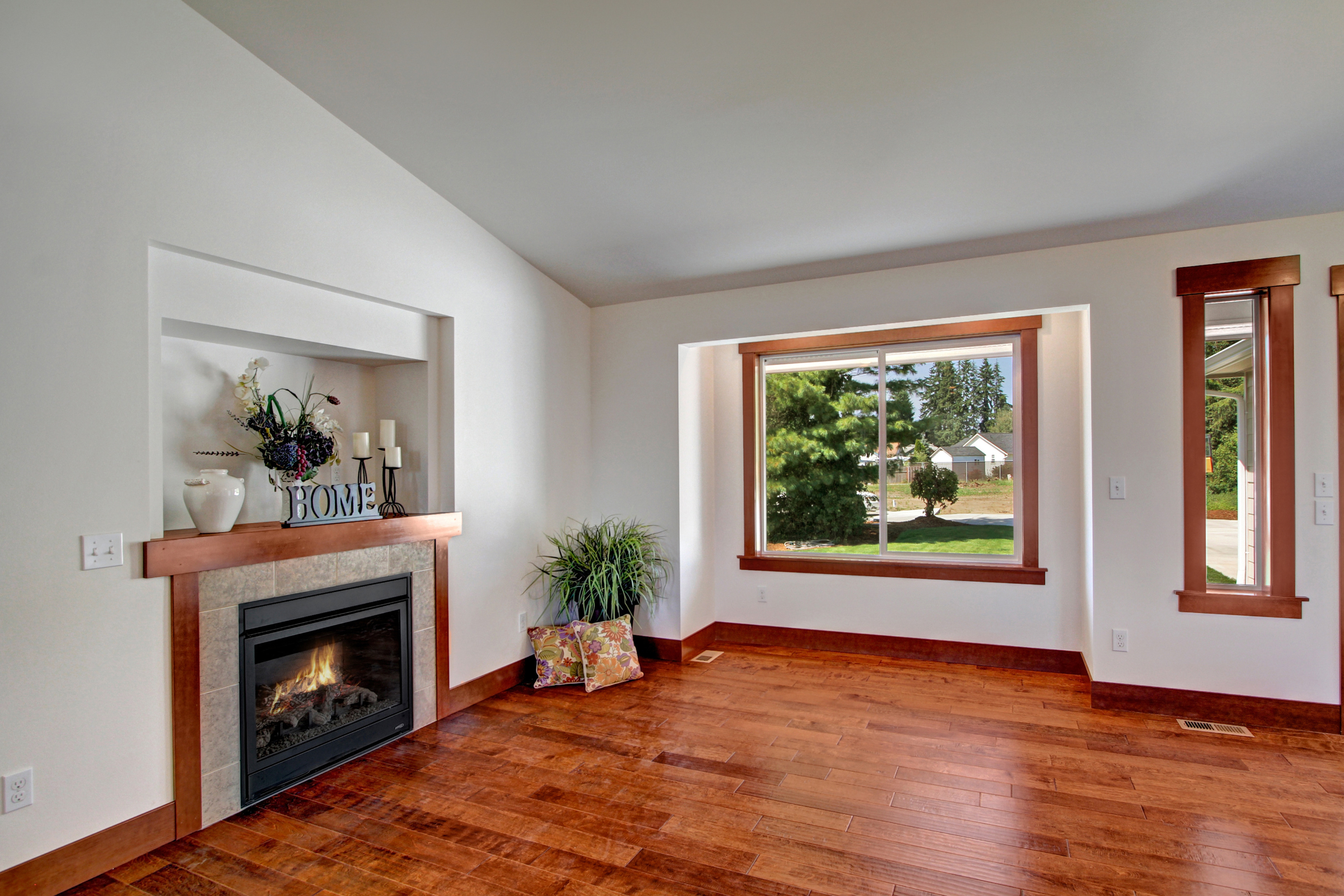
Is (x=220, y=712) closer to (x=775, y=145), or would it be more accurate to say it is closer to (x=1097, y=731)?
(x=775, y=145)

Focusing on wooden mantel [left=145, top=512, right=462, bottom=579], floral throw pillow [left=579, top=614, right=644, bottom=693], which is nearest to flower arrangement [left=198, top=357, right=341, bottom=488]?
wooden mantel [left=145, top=512, right=462, bottom=579]

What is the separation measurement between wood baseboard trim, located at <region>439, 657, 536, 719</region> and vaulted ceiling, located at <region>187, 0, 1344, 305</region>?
99.7 inches

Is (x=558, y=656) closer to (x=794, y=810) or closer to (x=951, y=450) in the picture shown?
(x=794, y=810)

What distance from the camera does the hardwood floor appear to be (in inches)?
87.2

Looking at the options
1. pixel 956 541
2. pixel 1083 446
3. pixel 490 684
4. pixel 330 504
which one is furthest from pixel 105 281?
pixel 1083 446

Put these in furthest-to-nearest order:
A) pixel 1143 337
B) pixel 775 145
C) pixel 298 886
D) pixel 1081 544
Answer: pixel 1081 544, pixel 1143 337, pixel 775 145, pixel 298 886

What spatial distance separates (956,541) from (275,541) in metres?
3.99

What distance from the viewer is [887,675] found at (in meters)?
4.30

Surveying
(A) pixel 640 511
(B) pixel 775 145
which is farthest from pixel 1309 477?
(A) pixel 640 511

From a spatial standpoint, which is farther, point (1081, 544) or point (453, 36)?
point (1081, 544)

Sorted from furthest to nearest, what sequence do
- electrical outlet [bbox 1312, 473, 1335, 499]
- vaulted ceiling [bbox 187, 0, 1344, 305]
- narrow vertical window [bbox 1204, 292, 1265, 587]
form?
narrow vertical window [bbox 1204, 292, 1265, 587], electrical outlet [bbox 1312, 473, 1335, 499], vaulted ceiling [bbox 187, 0, 1344, 305]

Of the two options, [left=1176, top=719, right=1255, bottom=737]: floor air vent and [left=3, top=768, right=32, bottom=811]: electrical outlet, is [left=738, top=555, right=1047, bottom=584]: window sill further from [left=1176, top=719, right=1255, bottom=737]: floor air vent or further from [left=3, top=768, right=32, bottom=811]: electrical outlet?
[left=3, top=768, right=32, bottom=811]: electrical outlet

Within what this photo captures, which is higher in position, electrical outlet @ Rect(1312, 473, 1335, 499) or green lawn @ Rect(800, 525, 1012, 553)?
electrical outlet @ Rect(1312, 473, 1335, 499)

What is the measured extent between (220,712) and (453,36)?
266cm
